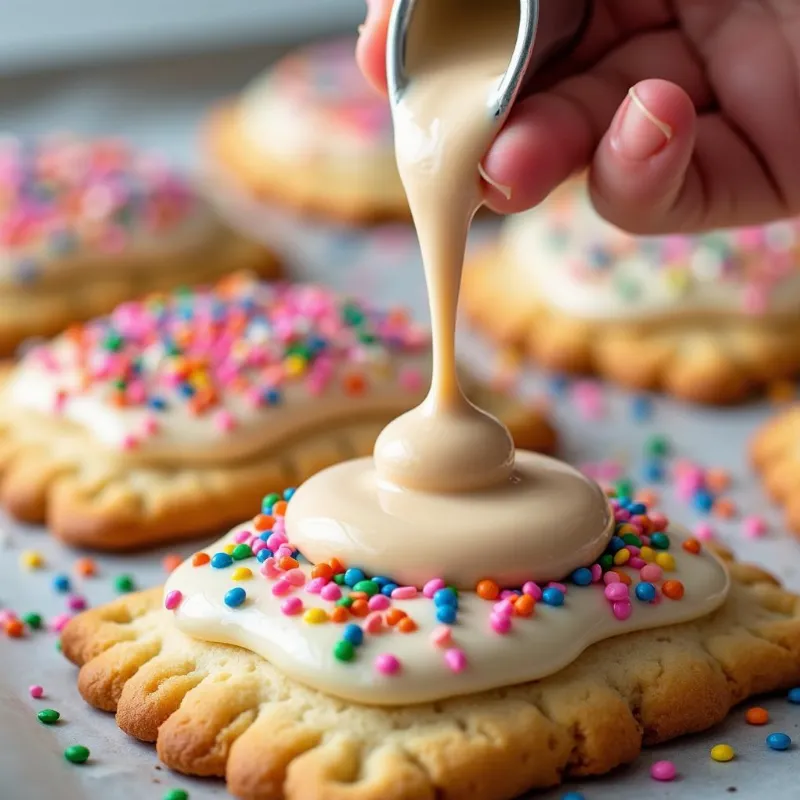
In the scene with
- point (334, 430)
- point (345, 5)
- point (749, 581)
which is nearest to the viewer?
point (749, 581)

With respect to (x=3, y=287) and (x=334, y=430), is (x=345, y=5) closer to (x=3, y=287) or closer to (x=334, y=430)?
(x=3, y=287)

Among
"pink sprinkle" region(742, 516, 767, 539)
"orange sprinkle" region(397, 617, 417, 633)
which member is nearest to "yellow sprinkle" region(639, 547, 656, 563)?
"orange sprinkle" region(397, 617, 417, 633)

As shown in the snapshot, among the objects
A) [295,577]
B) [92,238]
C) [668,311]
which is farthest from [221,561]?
[92,238]

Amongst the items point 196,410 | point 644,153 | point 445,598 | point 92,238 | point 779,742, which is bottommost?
point 779,742

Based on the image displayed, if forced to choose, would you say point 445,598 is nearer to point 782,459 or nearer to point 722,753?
point 722,753

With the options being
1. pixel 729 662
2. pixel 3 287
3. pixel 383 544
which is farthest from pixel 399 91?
pixel 3 287

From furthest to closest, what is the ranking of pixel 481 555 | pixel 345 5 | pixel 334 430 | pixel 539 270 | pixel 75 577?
pixel 345 5
pixel 539 270
pixel 334 430
pixel 75 577
pixel 481 555
